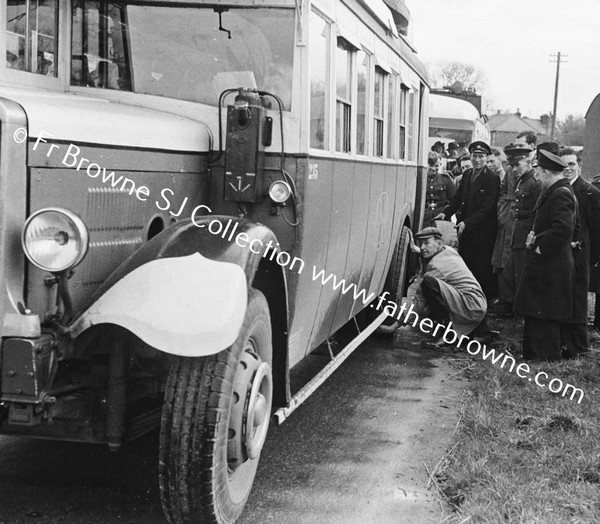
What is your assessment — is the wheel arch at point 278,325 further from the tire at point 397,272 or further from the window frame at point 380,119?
the tire at point 397,272

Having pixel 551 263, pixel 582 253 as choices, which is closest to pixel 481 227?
pixel 582 253

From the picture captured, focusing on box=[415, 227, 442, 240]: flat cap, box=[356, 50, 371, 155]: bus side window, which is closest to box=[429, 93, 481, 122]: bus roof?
box=[415, 227, 442, 240]: flat cap

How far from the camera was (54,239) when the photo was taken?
310cm

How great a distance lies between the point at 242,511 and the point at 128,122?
179 cm

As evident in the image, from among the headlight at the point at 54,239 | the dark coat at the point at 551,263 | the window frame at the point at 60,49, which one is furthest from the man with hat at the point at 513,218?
the headlight at the point at 54,239

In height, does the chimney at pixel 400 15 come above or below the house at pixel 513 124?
below

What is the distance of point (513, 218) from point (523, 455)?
15.5ft

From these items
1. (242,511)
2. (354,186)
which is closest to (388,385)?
(354,186)

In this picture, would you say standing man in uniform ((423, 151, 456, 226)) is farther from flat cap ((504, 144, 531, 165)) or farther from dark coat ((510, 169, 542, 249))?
dark coat ((510, 169, 542, 249))

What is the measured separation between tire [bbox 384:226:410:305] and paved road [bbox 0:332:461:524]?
1767 mm

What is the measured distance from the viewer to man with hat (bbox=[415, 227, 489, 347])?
7.77 meters

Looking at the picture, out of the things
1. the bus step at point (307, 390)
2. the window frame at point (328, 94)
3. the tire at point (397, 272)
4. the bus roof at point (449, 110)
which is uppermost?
the bus roof at point (449, 110)

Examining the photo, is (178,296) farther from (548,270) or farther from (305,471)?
(548,270)

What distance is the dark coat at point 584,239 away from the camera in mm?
7332
